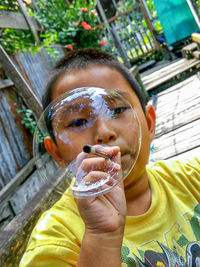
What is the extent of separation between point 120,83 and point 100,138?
1.42 feet

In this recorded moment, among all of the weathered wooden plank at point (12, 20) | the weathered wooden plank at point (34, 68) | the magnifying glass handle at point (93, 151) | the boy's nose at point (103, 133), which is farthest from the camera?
the weathered wooden plank at point (34, 68)

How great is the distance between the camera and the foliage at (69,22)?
264 inches

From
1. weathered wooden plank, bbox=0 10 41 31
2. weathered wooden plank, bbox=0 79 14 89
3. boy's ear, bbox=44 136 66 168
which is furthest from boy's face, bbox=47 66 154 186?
weathered wooden plank, bbox=0 10 41 31

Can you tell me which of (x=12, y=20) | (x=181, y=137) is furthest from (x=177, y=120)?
(x=12, y=20)

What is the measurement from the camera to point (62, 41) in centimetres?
728

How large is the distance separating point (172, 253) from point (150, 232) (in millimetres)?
119

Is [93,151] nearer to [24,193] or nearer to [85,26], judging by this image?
[24,193]

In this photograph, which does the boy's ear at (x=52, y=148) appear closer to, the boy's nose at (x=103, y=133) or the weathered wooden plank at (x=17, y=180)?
the boy's nose at (x=103, y=133)

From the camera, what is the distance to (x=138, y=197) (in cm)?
138

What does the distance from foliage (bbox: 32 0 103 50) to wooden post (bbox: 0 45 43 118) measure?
3.03 m

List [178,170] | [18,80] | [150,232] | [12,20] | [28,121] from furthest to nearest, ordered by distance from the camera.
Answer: [12,20] → [28,121] → [18,80] → [178,170] → [150,232]

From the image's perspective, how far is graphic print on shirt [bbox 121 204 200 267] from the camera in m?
1.11

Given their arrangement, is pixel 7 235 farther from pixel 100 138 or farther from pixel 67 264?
pixel 100 138

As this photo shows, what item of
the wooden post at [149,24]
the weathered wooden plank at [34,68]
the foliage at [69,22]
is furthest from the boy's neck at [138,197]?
the wooden post at [149,24]
